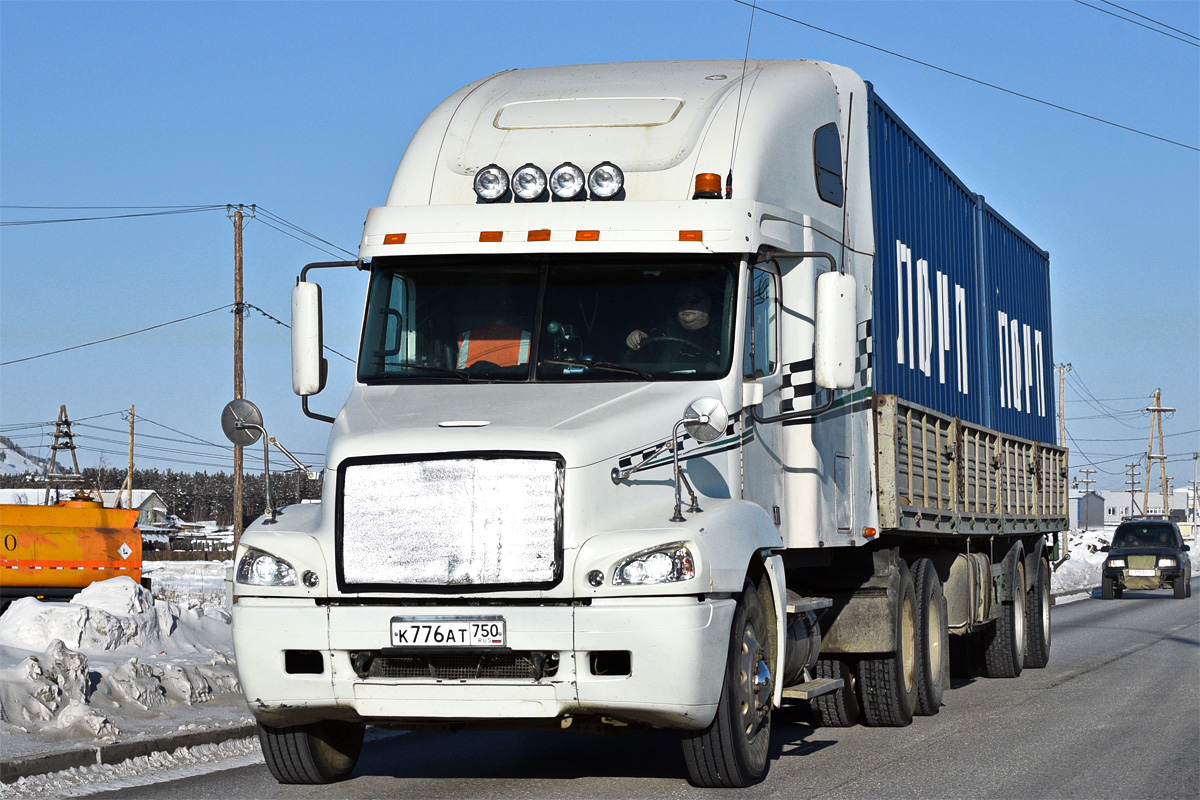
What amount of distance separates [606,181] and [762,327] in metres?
1.23

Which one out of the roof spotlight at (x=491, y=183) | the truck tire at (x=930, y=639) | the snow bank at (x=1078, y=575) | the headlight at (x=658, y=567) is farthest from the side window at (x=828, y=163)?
the snow bank at (x=1078, y=575)

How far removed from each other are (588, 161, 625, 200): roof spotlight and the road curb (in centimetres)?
431

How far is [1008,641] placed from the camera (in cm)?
1609

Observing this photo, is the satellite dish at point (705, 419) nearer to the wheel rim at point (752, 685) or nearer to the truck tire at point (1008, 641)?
the wheel rim at point (752, 685)

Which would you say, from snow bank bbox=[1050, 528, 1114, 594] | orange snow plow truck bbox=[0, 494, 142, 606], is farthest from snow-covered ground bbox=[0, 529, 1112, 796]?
snow bank bbox=[1050, 528, 1114, 594]

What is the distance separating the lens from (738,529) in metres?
7.94

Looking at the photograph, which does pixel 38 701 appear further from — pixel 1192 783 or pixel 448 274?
pixel 1192 783

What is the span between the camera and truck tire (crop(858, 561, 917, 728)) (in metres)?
11.3

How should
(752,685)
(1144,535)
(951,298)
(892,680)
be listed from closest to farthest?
(752,685) → (892,680) → (951,298) → (1144,535)

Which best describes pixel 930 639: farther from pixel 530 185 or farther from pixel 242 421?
pixel 242 421

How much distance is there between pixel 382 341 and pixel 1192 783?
5.25m

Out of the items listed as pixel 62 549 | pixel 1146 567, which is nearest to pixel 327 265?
pixel 62 549

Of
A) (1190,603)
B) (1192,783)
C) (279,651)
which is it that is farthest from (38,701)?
→ (1190,603)

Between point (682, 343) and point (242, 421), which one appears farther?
point (682, 343)
